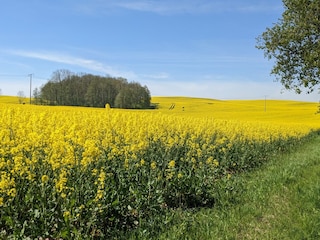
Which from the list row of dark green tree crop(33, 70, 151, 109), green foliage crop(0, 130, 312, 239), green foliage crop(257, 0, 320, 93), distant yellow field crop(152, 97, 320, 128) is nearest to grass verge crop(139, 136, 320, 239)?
green foliage crop(0, 130, 312, 239)

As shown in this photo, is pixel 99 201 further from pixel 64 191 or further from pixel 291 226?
pixel 291 226

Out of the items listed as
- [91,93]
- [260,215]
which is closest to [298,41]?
[260,215]

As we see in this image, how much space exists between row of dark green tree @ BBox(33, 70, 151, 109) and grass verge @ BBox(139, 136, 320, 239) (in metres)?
60.0

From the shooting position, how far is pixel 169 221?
530cm

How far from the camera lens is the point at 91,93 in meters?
67.1

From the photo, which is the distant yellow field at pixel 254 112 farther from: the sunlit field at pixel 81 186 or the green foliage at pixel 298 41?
the sunlit field at pixel 81 186

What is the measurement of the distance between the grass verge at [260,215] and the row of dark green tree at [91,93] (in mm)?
59981

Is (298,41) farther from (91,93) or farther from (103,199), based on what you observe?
(91,93)

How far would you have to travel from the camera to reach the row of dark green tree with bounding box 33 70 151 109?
6688 centimetres

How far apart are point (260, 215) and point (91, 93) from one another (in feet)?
206

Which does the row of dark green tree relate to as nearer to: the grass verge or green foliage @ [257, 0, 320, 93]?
green foliage @ [257, 0, 320, 93]

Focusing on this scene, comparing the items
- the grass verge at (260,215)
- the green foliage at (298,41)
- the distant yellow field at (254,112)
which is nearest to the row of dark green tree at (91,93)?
the distant yellow field at (254,112)

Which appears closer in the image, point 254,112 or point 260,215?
point 260,215

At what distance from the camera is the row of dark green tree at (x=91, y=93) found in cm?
6688
